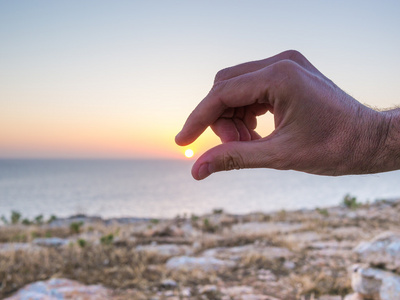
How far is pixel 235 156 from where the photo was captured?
6.04 ft

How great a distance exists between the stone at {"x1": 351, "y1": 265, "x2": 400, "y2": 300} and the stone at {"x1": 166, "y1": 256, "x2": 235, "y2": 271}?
7.36 ft

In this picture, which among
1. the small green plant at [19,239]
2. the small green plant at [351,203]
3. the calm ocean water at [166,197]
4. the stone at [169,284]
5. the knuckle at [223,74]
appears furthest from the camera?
the calm ocean water at [166,197]

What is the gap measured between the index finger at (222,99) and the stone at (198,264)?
431 centimetres

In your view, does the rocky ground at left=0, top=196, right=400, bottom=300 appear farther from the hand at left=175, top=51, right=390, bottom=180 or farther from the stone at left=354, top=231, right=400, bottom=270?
the hand at left=175, top=51, right=390, bottom=180

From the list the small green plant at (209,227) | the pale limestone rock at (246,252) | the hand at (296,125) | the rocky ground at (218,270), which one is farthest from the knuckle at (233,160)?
the small green plant at (209,227)

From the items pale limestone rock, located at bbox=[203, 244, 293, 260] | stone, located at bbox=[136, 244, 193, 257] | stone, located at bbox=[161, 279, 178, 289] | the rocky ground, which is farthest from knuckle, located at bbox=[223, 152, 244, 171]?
stone, located at bbox=[136, 244, 193, 257]

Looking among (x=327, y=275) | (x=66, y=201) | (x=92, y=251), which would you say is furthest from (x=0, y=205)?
(x=327, y=275)

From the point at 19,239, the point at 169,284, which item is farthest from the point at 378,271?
the point at 19,239

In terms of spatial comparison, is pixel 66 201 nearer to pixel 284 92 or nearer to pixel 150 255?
pixel 150 255

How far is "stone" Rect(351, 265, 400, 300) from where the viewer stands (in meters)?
4.05

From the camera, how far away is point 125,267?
5.92 metres

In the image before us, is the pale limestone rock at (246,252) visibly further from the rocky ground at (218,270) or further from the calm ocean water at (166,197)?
the calm ocean water at (166,197)

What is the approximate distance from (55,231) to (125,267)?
264 inches

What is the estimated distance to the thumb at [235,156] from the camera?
1.80 metres
